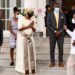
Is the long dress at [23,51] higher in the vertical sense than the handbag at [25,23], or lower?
lower

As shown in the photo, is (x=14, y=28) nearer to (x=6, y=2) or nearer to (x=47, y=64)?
(x=47, y=64)

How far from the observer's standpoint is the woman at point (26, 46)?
12.2m

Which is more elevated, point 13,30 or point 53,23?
point 53,23

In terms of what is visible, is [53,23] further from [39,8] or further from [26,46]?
[39,8]

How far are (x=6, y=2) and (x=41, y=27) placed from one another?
1.76 m

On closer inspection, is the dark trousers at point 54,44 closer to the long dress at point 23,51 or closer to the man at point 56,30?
the man at point 56,30

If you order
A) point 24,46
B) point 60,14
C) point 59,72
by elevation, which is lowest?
point 59,72

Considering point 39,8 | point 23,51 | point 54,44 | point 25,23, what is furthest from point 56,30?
point 39,8

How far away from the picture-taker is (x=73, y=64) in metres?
10.1

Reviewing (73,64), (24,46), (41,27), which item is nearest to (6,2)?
(41,27)

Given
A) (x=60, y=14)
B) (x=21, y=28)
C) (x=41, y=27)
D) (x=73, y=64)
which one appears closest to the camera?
(x=73, y=64)

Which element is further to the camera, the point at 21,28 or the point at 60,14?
the point at 60,14

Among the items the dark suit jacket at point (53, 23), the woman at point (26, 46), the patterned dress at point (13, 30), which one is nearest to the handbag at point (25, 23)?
the woman at point (26, 46)

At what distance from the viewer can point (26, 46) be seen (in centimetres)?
1233
